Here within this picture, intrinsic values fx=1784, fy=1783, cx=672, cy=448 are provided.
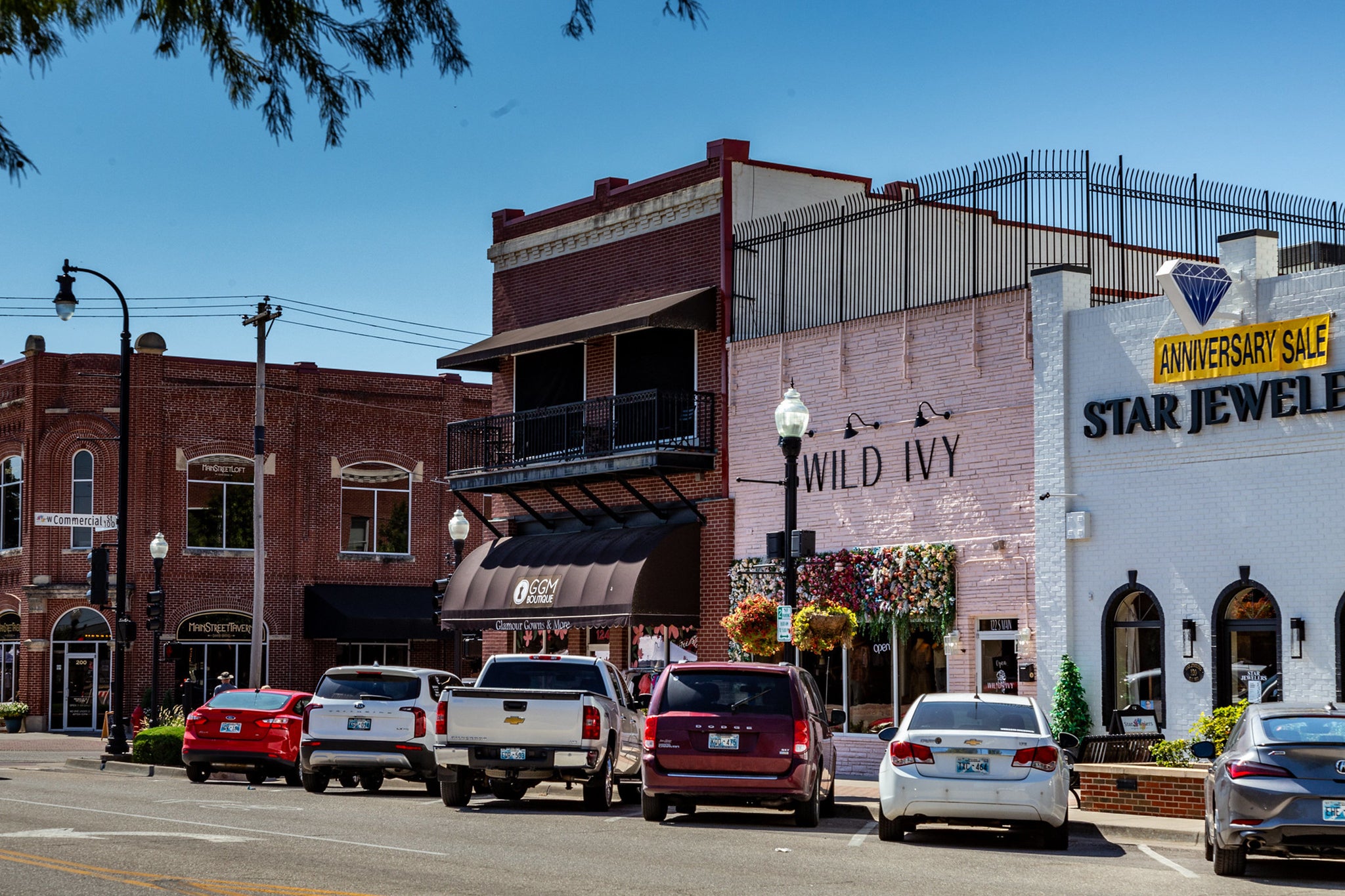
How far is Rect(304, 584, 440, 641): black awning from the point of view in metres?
50.2

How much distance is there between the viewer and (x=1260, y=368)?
71.7ft

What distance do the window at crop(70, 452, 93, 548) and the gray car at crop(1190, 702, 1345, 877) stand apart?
40138mm

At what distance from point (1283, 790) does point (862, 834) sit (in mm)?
5084

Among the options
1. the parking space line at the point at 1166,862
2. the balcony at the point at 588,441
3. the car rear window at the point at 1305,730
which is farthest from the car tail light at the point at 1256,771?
the balcony at the point at 588,441

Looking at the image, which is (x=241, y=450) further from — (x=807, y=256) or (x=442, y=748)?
(x=442, y=748)

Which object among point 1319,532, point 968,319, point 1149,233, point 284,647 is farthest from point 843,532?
point 284,647

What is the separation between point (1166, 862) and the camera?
1535cm

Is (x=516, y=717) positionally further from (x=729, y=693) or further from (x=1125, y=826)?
(x=1125, y=826)

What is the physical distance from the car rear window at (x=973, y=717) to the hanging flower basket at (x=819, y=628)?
6.16 meters

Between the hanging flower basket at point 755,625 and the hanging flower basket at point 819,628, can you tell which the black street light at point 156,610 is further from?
the hanging flower basket at point 819,628

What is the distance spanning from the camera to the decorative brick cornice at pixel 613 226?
101 ft

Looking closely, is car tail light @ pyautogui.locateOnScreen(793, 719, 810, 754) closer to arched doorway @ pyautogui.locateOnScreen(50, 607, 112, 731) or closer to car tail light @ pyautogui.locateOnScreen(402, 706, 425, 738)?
car tail light @ pyautogui.locateOnScreen(402, 706, 425, 738)

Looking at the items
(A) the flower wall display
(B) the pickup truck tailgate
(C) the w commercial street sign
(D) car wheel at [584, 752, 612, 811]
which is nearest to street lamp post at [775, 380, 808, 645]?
(D) car wheel at [584, 752, 612, 811]

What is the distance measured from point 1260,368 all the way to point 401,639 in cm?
3474
